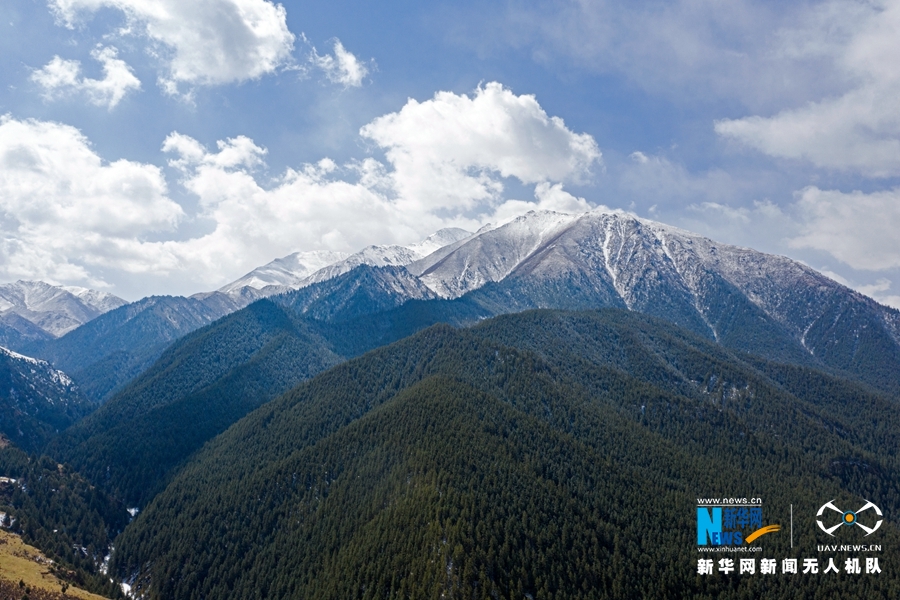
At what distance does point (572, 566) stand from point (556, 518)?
67.9 ft

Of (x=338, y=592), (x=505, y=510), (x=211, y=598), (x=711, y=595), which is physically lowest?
(x=211, y=598)

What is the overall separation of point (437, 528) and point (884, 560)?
16115 cm

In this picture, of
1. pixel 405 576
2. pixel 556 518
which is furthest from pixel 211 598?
pixel 556 518

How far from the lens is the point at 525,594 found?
15662 cm

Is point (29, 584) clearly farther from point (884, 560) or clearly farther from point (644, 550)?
point (884, 560)

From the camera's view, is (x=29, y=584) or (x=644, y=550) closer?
(x=29, y=584)

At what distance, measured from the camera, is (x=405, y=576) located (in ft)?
534

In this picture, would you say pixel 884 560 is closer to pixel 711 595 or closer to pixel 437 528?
pixel 711 595

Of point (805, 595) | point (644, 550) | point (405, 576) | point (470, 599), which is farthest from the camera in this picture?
point (644, 550)

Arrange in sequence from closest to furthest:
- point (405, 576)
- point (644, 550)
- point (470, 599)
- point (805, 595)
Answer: point (470, 599), point (405, 576), point (805, 595), point (644, 550)

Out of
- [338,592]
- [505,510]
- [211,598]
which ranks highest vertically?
[505,510]

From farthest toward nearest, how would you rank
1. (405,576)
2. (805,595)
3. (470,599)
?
1. (805,595)
2. (405,576)
3. (470,599)

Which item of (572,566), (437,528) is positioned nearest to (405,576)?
(437,528)

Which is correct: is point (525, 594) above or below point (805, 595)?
below
